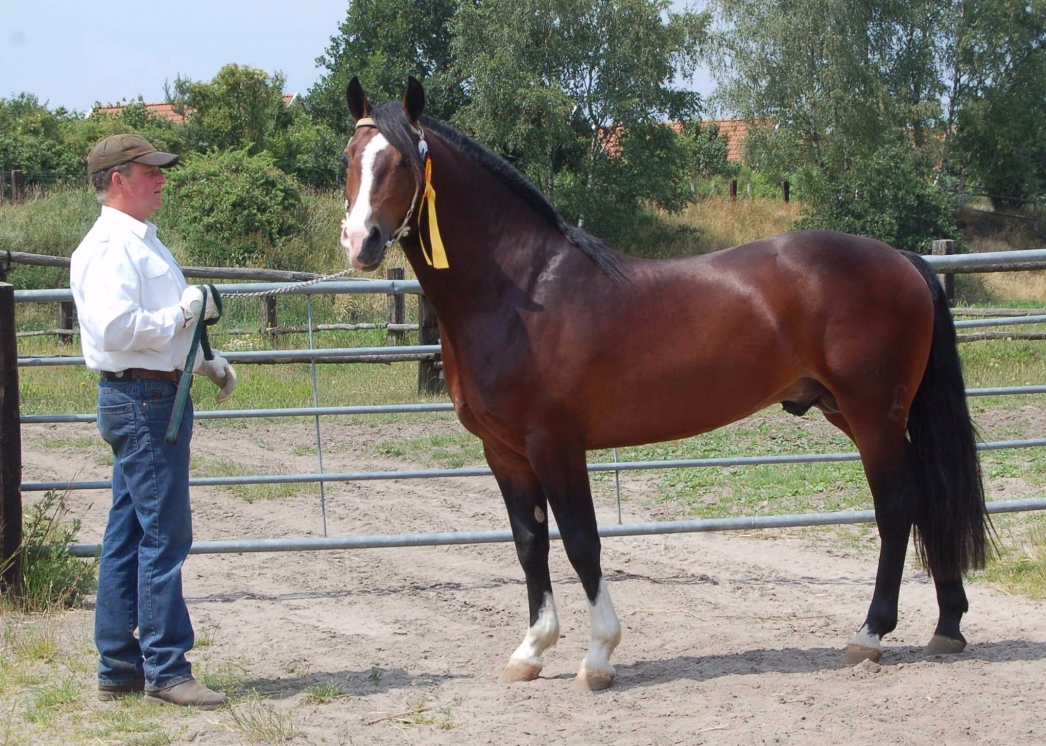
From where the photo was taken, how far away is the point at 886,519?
364 centimetres

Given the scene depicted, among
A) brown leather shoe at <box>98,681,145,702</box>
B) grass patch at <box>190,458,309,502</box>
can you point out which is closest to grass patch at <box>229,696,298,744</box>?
brown leather shoe at <box>98,681,145,702</box>

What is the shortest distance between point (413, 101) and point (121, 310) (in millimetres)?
1137

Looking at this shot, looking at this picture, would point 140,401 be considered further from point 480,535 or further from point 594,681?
point 480,535

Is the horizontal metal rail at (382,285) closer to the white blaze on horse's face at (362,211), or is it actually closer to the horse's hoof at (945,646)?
the white blaze on horse's face at (362,211)

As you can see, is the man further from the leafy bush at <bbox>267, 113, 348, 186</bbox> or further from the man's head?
the leafy bush at <bbox>267, 113, 348, 186</bbox>

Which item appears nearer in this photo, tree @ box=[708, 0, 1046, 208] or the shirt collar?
the shirt collar

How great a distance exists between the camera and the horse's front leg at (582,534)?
3355mm

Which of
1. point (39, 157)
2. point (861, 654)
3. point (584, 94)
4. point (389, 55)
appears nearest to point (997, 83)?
point (584, 94)

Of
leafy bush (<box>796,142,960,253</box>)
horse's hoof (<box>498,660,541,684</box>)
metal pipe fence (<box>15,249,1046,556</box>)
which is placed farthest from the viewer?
leafy bush (<box>796,142,960,253</box>)

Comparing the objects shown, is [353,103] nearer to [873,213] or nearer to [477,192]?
[477,192]

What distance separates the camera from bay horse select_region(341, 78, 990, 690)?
335 centimetres

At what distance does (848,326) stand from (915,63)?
2794cm

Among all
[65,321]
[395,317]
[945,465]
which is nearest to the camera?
[945,465]

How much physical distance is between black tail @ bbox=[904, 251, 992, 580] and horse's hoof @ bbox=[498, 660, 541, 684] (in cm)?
154
